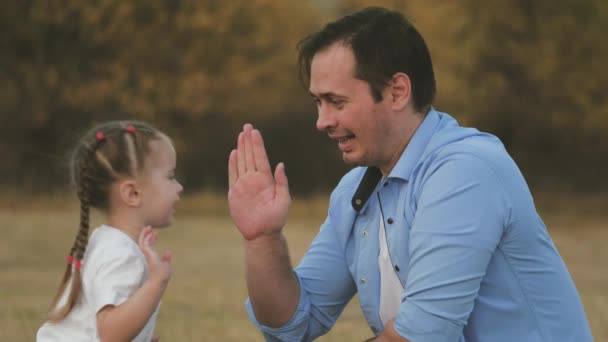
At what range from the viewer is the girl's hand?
12.6ft

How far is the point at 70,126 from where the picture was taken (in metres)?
24.5

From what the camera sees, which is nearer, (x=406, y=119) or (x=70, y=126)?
(x=406, y=119)

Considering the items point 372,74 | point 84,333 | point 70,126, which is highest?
point 372,74

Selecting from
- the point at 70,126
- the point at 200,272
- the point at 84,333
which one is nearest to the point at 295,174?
the point at 70,126

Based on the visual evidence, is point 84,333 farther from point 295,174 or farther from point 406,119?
point 295,174

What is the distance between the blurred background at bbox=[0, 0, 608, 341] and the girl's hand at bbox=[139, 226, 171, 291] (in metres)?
15.4

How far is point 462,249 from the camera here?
341cm

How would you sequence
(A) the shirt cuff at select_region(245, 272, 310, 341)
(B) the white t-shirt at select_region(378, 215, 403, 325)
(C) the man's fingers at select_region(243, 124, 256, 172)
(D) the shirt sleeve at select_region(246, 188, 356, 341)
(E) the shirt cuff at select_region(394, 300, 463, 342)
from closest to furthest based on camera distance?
(E) the shirt cuff at select_region(394, 300, 463, 342), (B) the white t-shirt at select_region(378, 215, 403, 325), (C) the man's fingers at select_region(243, 124, 256, 172), (A) the shirt cuff at select_region(245, 272, 310, 341), (D) the shirt sleeve at select_region(246, 188, 356, 341)

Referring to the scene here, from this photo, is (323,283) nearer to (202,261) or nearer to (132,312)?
(132,312)

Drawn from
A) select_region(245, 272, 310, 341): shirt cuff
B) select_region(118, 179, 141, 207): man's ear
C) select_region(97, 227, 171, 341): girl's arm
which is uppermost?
select_region(118, 179, 141, 207): man's ear

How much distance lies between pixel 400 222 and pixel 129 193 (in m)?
1.13

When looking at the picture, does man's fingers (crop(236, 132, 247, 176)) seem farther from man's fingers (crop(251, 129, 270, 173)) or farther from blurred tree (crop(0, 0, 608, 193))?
blurred tree (crop(0, 0, 608, 193))

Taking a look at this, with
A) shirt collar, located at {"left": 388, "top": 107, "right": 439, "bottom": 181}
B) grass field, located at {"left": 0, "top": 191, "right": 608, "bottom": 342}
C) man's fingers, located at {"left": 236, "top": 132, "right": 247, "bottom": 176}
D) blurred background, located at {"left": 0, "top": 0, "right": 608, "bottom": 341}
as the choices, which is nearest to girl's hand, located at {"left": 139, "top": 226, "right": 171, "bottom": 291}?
man's fingers, located at {"left": 236, "top": 132, "right": 247, "bottom": 176}

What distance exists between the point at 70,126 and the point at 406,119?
21.4m
